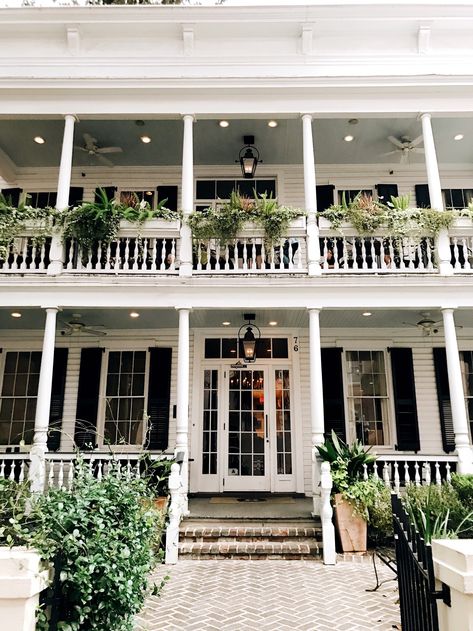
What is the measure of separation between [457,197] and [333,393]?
5171 mm

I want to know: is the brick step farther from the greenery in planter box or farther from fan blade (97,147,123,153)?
fan blade (97,147,123,153)

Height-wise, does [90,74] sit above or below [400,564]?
above

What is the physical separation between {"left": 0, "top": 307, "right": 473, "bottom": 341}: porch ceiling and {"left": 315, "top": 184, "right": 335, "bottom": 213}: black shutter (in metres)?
2.66

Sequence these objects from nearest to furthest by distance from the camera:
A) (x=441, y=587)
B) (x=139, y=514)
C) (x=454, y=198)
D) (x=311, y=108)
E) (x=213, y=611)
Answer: (x=441, y=587) → (x=139, y=514) → (x=213, y=611) → (x=311, y=108) → (x=454, y=198)

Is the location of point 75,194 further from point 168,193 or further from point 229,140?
point 229,140

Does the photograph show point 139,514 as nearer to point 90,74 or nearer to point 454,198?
point 90,74

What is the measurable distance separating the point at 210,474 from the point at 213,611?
189 inches

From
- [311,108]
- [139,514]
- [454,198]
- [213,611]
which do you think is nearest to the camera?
[139,514]

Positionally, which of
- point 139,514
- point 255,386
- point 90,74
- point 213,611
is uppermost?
point 90,74

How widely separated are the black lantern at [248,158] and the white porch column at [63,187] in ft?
10.2

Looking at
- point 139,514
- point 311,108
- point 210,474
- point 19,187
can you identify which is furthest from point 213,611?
point 19,187

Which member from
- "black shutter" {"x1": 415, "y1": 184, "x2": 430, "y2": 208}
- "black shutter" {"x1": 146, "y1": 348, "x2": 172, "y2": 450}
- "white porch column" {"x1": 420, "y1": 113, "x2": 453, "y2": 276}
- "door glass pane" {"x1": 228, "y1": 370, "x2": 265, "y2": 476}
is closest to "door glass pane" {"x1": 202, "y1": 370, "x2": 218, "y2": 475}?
"door glass pane" {"x1": 228, "y1": 370, "x2": 265, "y2": 476}

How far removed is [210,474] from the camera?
9.45m

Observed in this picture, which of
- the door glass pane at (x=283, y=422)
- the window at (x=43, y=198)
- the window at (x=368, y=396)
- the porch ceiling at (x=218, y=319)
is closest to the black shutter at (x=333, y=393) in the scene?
the window at (x=368, y=396)
